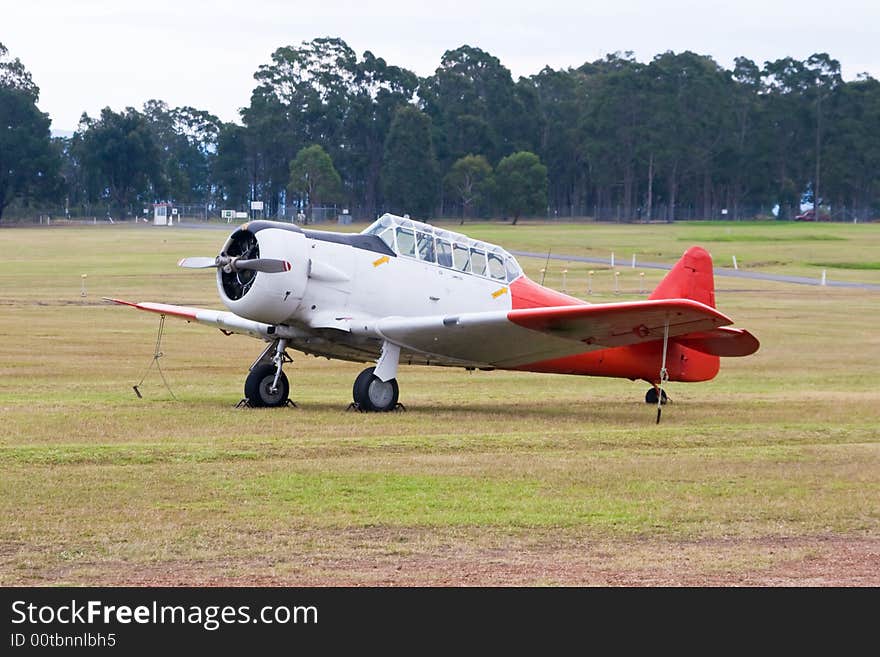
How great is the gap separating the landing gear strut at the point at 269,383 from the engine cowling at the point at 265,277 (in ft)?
2.38

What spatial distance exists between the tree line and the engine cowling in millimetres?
104474

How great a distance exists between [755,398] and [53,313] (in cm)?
2070

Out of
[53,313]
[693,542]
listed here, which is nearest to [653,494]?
[693,542]

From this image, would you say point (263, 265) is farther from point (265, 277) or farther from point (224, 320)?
point (224, 320)

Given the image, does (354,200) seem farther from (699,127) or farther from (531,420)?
(531,420)

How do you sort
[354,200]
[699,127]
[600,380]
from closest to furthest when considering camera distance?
[600,380], [354,200], [699,127]

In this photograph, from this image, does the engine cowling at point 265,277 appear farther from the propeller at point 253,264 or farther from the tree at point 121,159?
the tree at point 121,159

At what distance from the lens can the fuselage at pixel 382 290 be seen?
16688 millimetres

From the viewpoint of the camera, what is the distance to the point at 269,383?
57.3 ft

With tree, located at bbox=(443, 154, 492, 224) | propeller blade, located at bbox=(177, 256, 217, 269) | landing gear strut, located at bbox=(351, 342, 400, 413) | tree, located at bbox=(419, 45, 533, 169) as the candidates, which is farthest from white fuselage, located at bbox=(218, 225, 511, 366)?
tree, located at bbox=(419, 45, 533, 169)

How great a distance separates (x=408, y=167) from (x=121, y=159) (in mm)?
38495

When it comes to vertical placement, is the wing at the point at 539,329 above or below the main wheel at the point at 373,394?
above

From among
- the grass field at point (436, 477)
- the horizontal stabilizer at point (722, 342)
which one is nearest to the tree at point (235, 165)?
the grass field at point (436, 477)

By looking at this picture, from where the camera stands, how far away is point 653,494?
11500 millimetres
